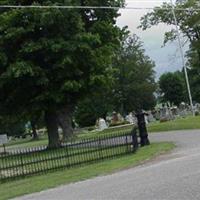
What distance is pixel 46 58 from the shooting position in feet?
108

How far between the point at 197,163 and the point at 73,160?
8166mm

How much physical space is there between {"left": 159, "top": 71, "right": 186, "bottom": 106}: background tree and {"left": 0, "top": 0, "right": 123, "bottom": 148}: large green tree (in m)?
86.5

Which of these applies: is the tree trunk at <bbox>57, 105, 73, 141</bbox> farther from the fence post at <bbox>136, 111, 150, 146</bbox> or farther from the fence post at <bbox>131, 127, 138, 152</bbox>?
the fence post at <bbox>131, 127, 138, 152</bbox>

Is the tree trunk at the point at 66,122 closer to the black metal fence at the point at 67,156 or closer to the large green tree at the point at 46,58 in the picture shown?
the large green tree at the point at 46,58

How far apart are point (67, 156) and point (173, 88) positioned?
99.0 meters

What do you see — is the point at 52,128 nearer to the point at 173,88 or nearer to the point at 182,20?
the point at 182,20

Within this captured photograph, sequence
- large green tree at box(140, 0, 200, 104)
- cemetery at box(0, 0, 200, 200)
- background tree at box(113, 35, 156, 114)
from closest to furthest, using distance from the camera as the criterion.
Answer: cemetery at box(0, 0, 200, 200) → large green tree at box(140, 0, 200, 104) → background tree at box(113, 35, 156, 114)

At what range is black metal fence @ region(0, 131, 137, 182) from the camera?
22.8 metres

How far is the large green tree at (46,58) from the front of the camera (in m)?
31.9

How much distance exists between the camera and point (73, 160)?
24.4 m

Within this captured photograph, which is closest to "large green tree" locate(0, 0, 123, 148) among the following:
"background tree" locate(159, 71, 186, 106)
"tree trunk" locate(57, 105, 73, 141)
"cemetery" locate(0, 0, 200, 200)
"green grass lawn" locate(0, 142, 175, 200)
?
"cemetery" locate(0, 0, 200, 200)

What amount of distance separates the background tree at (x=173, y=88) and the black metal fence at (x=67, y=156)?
3739 inches

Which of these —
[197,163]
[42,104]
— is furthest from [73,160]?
[42,104]

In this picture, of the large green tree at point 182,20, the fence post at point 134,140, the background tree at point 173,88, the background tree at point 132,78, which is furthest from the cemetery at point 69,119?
the background tree at point 173,88
